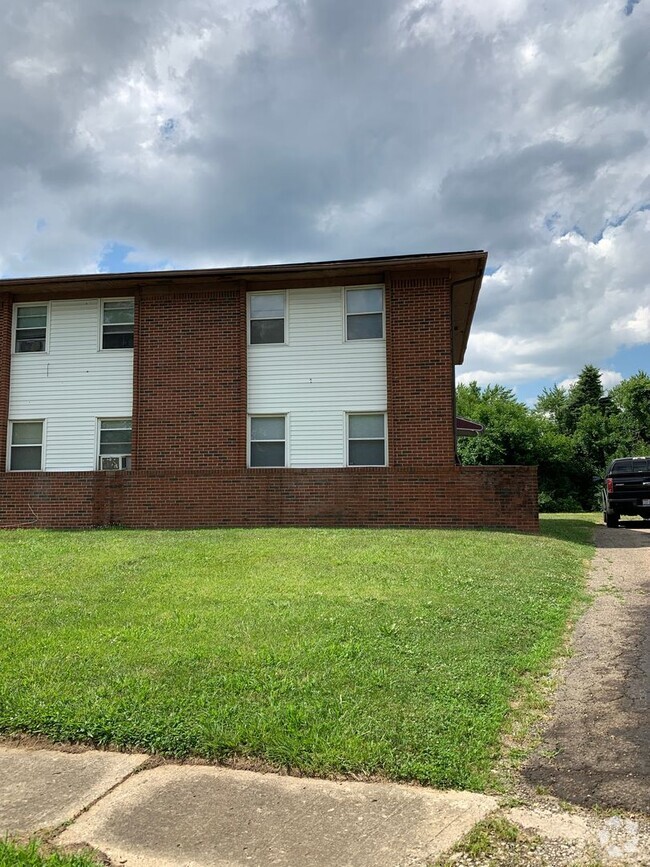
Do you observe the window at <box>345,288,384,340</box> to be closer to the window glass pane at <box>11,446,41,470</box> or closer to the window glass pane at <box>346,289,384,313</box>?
the window glass pane at <box>346,289,384,313</box>

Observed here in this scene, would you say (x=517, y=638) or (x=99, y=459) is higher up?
(x=99, y=459)

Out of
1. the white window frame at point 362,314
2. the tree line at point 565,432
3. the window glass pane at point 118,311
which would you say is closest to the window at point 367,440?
the white window frame at point 362,314

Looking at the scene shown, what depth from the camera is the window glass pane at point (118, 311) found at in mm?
16188

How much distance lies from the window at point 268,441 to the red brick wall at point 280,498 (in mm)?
1036

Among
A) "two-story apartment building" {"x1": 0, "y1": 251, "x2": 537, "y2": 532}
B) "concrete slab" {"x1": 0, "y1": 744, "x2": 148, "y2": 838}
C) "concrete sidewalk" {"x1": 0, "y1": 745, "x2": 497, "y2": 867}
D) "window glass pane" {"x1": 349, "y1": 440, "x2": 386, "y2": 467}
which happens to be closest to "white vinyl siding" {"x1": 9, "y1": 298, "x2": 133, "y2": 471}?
"two-story apartment building" {"x1": 0, "y1": 251, "x2": 537, "y2": 532}

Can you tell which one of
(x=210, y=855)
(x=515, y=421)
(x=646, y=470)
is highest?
(x=515, y=421)

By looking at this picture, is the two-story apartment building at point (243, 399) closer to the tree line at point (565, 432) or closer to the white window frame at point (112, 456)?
the white window frame at point (112, 456)

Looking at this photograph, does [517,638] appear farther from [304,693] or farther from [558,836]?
[558,836]

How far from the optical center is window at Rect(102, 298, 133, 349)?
16.1 m

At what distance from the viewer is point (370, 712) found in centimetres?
403

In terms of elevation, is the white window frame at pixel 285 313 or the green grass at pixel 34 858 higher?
the white window frame at pixel 285 313

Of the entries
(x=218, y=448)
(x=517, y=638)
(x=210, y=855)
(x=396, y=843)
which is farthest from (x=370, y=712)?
(x=218, y=448)

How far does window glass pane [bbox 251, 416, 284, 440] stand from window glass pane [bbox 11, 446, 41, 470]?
519 centimetres

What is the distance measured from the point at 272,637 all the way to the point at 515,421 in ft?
90.1
